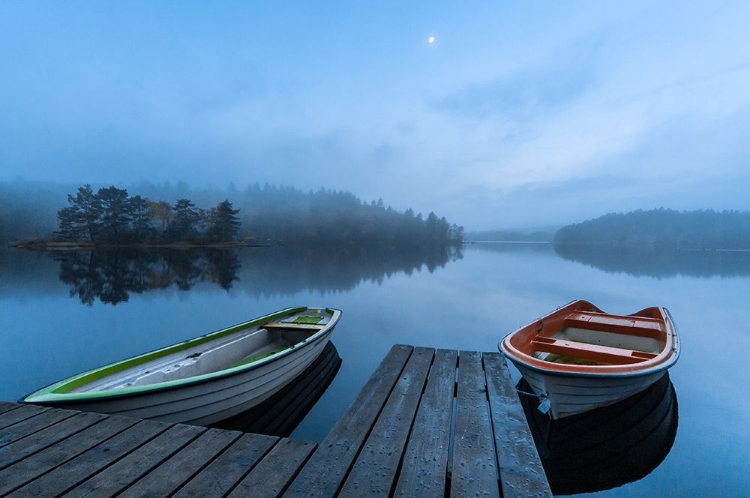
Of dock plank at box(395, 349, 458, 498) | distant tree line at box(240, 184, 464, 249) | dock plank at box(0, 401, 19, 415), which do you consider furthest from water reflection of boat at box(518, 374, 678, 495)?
distant tree line at box(240, 184, 464, 249)

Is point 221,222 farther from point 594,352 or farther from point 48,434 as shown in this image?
point 594,352

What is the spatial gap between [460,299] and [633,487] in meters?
16.5

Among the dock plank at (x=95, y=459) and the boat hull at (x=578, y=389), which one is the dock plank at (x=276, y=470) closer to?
the dock plank at (x=95, y=459)

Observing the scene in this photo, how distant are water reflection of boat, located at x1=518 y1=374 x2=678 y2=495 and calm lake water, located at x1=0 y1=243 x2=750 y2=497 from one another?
17 cm

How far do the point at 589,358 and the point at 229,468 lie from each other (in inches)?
256

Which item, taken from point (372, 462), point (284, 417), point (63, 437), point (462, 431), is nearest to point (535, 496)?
point (462, 431)

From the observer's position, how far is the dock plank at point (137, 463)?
2.29 m

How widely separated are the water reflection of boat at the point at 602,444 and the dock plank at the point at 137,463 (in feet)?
16.7

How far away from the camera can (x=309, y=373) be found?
27.1ft

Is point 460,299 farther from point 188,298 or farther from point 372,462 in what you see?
point 372,462

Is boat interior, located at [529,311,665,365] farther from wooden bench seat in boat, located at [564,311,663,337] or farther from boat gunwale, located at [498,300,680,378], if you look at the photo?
boat gunwale, located at [498,300,680,378]

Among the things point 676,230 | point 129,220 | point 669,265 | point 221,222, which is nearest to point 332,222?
point 221,222

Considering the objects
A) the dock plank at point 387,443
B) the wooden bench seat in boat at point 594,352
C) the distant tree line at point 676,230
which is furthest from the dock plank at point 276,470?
the distant tree line at point 676,230

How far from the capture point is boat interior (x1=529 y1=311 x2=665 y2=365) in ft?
21.1
